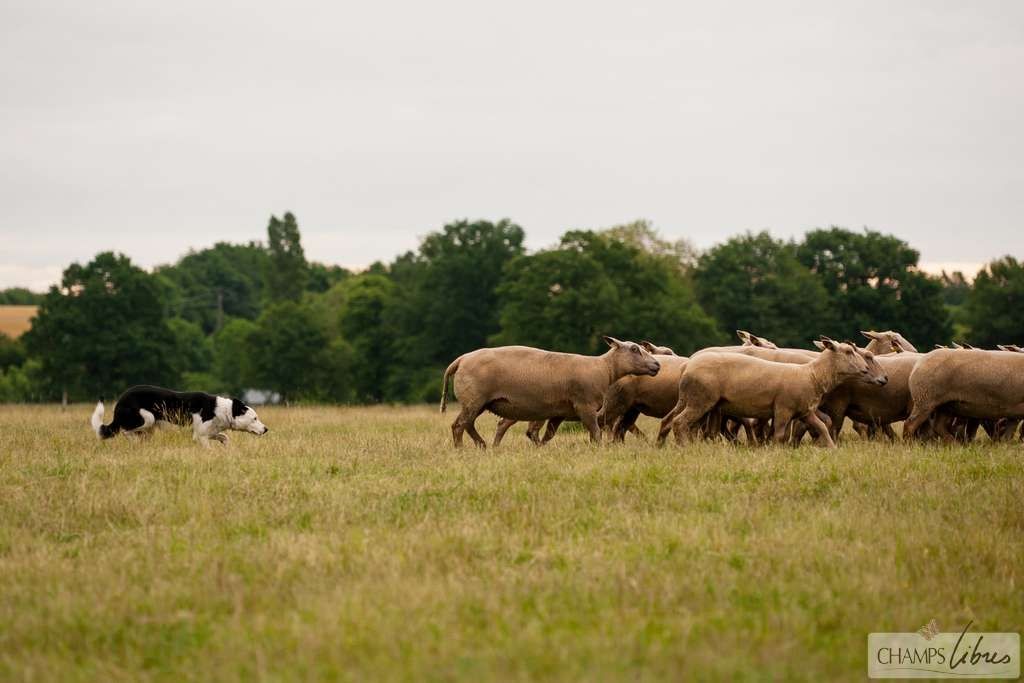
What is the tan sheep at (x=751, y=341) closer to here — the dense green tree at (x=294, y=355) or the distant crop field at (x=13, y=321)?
the dense green tree at (x=294, y=355)

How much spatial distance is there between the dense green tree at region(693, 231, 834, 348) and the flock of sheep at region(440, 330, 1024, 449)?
47.2m

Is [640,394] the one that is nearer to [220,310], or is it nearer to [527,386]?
[527,386]

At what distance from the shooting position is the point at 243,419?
19.8 m

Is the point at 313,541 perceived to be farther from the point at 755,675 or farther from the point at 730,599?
the point at 755,675

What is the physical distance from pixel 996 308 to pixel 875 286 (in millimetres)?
10336

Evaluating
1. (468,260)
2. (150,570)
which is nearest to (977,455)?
(150,570)

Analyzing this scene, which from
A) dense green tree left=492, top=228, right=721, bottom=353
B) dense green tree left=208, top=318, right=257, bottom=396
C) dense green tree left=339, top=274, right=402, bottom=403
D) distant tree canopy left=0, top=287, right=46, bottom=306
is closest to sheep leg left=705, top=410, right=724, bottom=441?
dense green tree left=492, top=228, right=721, bottom=353

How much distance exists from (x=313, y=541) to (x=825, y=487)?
243 inches

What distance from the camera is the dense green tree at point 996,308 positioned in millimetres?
75750

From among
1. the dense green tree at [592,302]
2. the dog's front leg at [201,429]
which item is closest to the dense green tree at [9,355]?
the dense green tree at [592,302]

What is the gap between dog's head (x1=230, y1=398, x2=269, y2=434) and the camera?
776 inches

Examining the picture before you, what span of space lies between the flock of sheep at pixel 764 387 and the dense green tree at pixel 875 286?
167 ft

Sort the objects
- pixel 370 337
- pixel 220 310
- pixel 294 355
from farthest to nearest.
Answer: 1. pixel 220 310
2. pixel 370 337
3. pixel 294 355

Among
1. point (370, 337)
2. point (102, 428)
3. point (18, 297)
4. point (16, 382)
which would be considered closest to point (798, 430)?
point (102, 428)
